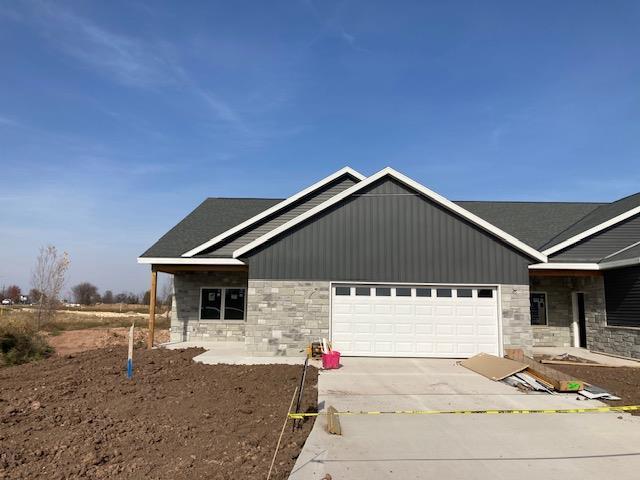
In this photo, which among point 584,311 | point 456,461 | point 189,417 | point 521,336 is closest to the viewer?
point 456,461

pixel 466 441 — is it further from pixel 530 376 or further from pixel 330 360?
pixel 330 360

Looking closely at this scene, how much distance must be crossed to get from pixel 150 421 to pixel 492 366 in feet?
28.2

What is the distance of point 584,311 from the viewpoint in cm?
1691

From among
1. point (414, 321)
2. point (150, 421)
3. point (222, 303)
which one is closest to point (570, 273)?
point (414, 321)

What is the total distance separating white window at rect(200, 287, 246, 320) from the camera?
18.0 m

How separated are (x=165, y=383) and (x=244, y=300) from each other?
8.02 m

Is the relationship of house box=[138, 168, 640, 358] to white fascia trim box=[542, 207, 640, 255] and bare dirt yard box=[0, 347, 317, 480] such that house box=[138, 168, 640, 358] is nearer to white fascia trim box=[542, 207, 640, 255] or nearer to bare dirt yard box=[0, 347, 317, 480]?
white fascia trim box=[542, 207, 640, 255]

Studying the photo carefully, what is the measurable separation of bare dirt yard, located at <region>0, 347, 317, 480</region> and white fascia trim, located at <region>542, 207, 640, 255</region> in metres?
10.5

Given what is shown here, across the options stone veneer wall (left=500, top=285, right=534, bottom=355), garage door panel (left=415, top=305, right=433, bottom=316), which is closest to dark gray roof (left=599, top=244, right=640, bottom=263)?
stone veneer wall (left=500, top=285, right=534, bottom=355)

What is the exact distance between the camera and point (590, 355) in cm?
1498

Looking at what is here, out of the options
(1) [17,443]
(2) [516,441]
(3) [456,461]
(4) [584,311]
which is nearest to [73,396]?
(1) [17,443]

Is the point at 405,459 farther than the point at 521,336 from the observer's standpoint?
No

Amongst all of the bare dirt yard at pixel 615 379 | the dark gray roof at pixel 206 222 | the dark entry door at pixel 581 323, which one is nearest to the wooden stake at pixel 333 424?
the bare dirt yard at pixel 615 379

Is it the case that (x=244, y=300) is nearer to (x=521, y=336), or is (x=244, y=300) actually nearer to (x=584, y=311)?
(x=521, y=336)
